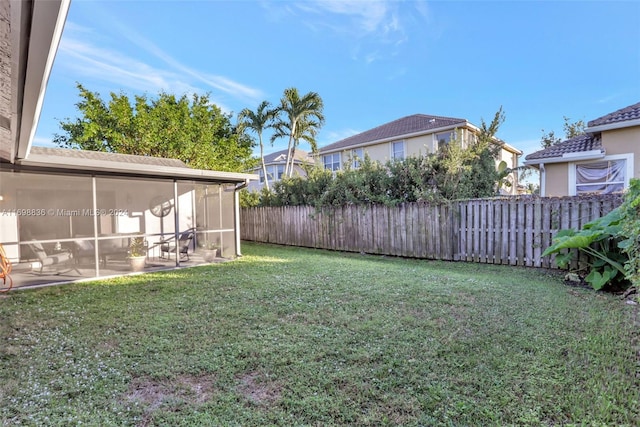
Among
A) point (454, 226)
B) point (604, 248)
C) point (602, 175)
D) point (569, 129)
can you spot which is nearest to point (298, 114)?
point (454, 226)

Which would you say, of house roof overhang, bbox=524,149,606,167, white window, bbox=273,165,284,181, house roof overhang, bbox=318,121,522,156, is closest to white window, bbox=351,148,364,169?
house roof overhang, bbox=318,121,522,156

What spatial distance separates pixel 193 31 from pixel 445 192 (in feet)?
29.5

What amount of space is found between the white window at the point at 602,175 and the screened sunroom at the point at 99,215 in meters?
10.7

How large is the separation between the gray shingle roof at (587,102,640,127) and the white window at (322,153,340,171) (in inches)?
535

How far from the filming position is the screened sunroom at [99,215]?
6.59m

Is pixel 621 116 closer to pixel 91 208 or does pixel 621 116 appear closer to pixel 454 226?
pixel 454 226

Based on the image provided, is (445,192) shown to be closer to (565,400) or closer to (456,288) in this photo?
(456,288)

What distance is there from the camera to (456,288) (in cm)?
493

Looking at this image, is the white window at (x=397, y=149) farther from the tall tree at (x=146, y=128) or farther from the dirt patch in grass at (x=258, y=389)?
the dirt patch in grass at (x=258, y=389)

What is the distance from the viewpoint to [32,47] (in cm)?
182

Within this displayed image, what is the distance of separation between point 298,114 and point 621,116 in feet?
45.6

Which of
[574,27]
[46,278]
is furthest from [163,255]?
[574,27]

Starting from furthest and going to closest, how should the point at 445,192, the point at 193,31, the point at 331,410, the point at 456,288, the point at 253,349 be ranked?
the point at 193,31 → the point at 445,192 → the point at 456,288 → the point at 253,349 → the point at 331,410

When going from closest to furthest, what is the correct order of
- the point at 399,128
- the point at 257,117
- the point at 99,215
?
1. the point at 99,215
2. the point at 257,117
3. the point at 399,128
